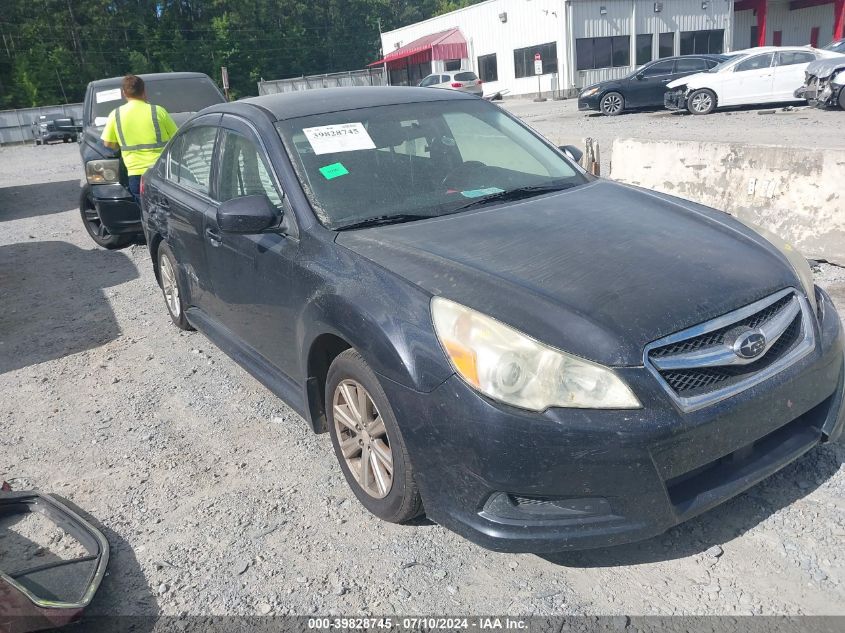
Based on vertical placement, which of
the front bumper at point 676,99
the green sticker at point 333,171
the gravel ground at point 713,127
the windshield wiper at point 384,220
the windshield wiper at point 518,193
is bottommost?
the gravel ground at point 713,127

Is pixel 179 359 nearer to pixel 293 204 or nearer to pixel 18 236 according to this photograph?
pixel 293 204

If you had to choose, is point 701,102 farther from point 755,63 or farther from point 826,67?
point 826,67

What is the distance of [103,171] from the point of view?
7.95 metres

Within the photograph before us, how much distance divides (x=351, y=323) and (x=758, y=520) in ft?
5.95

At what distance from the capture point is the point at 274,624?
2490mm

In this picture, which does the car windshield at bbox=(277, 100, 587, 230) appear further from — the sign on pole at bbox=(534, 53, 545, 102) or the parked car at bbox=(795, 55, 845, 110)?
the sign on pole at bbox=(534, 53, 545, 102)

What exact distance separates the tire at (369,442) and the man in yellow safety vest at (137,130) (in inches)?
211

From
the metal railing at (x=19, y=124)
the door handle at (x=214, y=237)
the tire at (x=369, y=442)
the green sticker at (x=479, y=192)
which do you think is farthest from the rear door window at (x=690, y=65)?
the metal railing at (x=19, y=124)

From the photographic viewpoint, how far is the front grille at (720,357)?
2328mm

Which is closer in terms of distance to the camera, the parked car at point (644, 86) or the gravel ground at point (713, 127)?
the gravel ground at point (713, 127)

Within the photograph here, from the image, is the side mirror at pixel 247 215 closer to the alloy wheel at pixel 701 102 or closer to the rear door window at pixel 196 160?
the rear door window at pixel 196 160

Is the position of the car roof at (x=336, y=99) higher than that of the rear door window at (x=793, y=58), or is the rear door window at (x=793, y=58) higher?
the car roof at (x=336, y=99)

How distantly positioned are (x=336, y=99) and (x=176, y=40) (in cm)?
6392

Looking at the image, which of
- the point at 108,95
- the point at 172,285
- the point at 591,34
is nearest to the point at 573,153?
the point at 172,285
